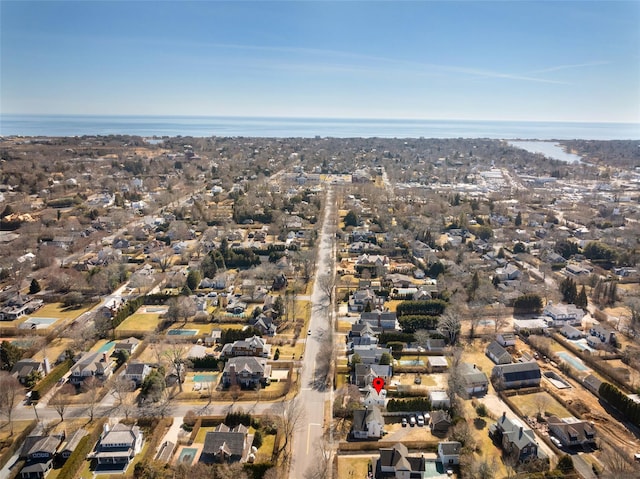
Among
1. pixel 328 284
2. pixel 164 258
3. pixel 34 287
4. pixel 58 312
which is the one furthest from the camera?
pixel 164 258

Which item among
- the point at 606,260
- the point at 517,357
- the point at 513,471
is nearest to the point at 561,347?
the point at 517,357

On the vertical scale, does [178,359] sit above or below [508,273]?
below

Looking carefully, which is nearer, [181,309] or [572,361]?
[572,361]

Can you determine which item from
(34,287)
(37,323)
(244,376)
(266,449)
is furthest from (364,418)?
(34,287)

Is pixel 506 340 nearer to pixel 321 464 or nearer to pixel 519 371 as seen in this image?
pixel 519 371

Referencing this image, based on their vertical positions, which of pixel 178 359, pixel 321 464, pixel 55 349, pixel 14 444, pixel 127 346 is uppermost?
pixel 178 359

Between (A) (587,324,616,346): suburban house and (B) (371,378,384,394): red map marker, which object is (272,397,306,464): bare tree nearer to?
(B) (371,378,384,394): red map marker
